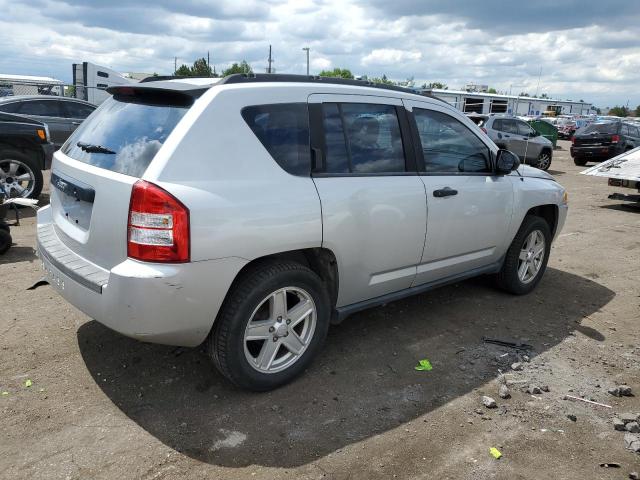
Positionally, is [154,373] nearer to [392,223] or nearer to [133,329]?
[133,329]

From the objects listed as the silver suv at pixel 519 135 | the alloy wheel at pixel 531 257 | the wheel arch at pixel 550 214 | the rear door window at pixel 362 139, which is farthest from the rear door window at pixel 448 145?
the silver suv at pixel 519 135

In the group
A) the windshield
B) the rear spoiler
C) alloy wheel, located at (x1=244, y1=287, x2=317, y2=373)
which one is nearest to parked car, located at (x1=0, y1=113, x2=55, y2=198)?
the rear spoiler

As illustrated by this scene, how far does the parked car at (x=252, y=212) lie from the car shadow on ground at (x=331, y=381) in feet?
0.88

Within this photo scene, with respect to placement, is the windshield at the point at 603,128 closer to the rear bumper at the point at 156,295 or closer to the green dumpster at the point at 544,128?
the green dumpster at the point at 544,128

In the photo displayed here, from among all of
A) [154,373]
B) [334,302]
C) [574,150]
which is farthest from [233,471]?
[574,150]

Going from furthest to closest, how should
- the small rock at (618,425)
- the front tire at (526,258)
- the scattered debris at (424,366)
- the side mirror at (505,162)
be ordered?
the front tire at (526,258), the side mirror at (505,162), the scattered debris at (424,366), the small rock at (618,425)

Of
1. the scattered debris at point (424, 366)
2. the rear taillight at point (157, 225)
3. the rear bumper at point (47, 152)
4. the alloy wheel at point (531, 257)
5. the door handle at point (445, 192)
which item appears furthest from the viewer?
the rear bumper at point (47, 152)

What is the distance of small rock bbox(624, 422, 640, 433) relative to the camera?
10.3ft

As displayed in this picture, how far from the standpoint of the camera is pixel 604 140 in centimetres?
1872

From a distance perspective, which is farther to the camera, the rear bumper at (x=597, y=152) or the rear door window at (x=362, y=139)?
the rear bumper at (x=597, y=152)

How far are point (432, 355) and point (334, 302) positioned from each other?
91cm

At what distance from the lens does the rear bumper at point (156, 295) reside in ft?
9.15

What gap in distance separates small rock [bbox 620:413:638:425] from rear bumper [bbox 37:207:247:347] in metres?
2.46

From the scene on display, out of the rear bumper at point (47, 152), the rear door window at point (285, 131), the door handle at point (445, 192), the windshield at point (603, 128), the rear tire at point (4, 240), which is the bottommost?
the rear tire at point (4, 240)
